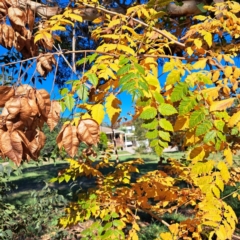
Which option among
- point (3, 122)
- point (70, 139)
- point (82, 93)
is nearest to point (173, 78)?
point (82, 93)

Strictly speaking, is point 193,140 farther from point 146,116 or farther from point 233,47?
point 233,47

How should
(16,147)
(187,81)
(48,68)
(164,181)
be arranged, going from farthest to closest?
(164,181) < (48,68) < (187,81) < (16,147)

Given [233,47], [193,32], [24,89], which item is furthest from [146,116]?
[233,47]

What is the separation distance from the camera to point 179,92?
132 centimetres

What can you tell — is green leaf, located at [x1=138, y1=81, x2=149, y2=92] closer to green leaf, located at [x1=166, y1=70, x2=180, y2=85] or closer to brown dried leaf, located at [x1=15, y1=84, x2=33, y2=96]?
green leaf, located at [x1=166, y1=70, x2=180, y2=85]

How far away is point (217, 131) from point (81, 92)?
698 millimetres

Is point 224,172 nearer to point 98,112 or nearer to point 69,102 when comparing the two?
point 98,112

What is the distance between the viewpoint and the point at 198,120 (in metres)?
1.25

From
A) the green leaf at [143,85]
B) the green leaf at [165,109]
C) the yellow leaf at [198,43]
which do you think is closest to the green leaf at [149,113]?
the green leaf at [165,109]

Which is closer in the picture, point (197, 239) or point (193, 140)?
point (193, 140)

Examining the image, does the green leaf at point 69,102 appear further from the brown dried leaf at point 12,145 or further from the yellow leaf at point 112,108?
the brown dried leaf at point 12,145

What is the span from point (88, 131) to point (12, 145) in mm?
318

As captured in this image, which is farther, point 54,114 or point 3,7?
point 3,7

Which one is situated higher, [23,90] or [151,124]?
[23,90]
